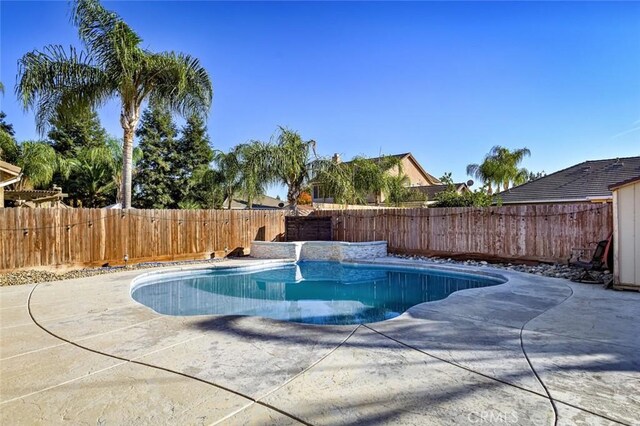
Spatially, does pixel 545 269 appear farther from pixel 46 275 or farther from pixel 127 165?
pixel 127 165

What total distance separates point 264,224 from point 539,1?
11.2 m

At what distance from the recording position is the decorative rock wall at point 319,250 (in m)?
12.6

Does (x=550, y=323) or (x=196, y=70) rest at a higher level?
(x=196, y=70)

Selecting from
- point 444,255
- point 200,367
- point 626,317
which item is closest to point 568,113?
point 444,255

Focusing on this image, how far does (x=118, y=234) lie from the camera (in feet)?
33.9

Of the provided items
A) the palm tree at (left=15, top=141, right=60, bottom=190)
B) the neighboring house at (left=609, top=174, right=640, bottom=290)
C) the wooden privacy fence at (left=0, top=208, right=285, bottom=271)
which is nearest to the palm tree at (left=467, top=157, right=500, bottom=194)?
the wooden privacy fence at (left=0, top=208, right=285, bottom=271)

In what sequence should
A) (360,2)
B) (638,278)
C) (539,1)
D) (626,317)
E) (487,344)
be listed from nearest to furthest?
(487,344) → (626,317) → (638,278) → (539,1) → (360,2)

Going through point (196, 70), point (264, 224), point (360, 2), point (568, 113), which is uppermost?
point (360, 2)

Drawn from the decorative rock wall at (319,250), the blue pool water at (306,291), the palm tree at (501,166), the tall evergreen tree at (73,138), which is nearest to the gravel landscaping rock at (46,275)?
the blue pool water at (306,291)

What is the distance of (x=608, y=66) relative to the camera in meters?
10.1

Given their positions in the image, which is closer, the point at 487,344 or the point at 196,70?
the point at 487,344

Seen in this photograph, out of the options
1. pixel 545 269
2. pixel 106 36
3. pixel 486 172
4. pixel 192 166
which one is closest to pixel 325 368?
pixel 545 269

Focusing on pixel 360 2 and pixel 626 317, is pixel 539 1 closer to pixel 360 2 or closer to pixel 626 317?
pixel 360 2

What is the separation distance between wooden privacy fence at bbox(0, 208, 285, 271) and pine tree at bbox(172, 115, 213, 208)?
14.8 metres
